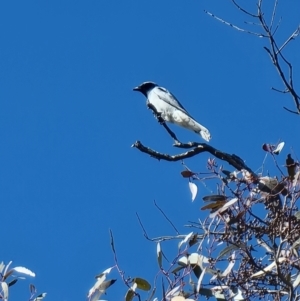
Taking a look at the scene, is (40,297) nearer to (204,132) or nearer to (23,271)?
(23,271)

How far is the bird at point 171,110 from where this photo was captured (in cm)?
743

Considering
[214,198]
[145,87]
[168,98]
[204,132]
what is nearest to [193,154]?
[214,198]

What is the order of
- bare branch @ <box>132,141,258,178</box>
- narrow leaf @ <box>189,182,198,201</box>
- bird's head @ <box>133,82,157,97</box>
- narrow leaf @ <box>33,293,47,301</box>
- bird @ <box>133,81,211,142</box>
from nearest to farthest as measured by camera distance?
1. narrow leaf @ <box>33,293,47,301</box>
2. narrow leaf @ <box>189,182,198,201</box>
3. bare branch @ <box>132,141,258,178</box>
4. bird @ <box>133,81,211,142</box>
5. bird's head @ <box>133,82,157,97</box>

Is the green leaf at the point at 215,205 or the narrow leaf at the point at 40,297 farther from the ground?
the green leaf at the point at 215,205

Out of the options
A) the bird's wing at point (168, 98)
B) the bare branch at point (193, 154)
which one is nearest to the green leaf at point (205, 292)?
the bare branch at point (193, 154)

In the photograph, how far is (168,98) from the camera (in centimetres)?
873

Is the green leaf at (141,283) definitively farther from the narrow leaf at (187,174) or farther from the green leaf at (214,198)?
the narrow leaf at (187,174)

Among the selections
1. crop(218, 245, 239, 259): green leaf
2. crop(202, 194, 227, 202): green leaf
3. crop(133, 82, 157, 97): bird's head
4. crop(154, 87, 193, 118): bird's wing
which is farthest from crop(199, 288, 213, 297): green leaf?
crop(133, 82, 157, 97): bird's head

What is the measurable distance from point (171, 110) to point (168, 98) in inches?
20.1

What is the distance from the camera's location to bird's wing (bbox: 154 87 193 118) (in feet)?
27.2

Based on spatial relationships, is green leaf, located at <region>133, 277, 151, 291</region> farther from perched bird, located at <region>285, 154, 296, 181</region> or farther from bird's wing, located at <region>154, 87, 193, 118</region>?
bird's wing, located at <region>154, 87, 193, 118</region>

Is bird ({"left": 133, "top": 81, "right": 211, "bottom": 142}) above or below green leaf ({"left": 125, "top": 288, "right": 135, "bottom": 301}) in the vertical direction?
above

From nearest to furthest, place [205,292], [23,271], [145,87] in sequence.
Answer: [205,292] < [23,271] < [145,87]

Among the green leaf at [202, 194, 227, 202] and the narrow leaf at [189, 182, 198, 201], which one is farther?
the narrow leaf at [189, 182, 198, 201]
